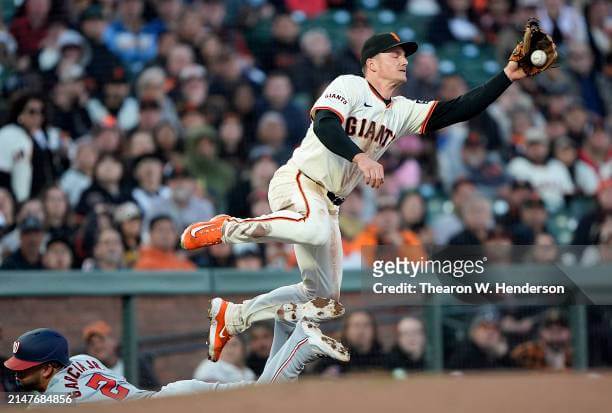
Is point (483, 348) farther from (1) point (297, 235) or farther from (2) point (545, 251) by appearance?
(1) point (297, 235)

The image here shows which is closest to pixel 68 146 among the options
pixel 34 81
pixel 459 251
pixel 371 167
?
pixel 34 81

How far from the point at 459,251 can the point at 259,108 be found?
240 centimetres

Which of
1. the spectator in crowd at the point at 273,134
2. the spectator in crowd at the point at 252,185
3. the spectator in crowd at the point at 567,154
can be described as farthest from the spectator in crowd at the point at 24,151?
the spectator in crowd at the point at 567,154

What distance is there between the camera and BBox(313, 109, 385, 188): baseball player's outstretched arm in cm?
527

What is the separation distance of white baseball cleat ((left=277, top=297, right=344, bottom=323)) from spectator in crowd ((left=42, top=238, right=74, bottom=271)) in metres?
2.53

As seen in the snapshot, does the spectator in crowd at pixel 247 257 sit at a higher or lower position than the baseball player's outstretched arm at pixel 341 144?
lower

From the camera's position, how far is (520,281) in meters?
8.48

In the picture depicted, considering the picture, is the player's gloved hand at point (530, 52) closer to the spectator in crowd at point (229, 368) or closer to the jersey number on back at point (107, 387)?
the jersey number on back at point (107, 387)

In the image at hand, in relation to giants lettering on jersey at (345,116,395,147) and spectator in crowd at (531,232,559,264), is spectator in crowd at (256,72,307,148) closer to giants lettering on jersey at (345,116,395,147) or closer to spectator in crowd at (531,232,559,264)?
spectator in crowd at (531,232,559,264)

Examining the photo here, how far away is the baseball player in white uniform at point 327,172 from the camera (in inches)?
226

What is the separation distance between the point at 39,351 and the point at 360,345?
2.79m

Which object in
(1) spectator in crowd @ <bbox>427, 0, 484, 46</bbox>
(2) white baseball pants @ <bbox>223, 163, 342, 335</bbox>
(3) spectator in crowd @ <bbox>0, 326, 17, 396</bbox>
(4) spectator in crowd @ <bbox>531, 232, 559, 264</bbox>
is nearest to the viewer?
(2) white baseball pants @ <bbox>223, 163, 342, 335</bbox>

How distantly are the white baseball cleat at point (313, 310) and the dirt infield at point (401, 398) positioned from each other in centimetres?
37

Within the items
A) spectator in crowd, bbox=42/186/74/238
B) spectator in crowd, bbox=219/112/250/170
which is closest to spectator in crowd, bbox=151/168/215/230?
spectator in crowd, bbox=219/112/250/170
